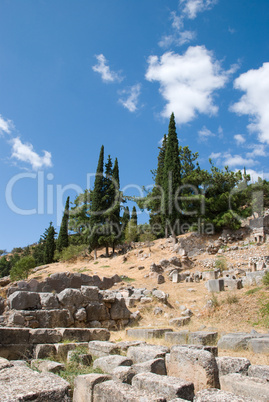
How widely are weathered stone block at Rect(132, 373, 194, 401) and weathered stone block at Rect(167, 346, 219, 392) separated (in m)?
0.53

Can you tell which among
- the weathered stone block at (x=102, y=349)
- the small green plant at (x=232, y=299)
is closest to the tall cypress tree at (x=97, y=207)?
the small green plant at (x=232, y=299)

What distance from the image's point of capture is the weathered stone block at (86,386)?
389cm

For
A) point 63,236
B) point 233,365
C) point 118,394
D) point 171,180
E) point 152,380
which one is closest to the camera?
point 118,394

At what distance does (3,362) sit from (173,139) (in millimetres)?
29340

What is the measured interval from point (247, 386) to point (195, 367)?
2.79 ft

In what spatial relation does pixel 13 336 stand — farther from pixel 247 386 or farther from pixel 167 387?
pixel 247 386

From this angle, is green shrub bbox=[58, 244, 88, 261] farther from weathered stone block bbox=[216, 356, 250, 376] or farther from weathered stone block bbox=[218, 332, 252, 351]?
weathered stone block bbox=[216, 356, 250, 376]

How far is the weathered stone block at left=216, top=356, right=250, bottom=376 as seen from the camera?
169 inches

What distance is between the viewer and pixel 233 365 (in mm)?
4371

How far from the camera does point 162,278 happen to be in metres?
19.6

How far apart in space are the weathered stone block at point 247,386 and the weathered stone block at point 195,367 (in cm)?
20

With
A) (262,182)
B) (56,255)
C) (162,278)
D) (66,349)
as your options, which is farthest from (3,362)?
(262,182)

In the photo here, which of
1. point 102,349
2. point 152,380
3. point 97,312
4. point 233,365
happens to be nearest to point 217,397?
point 152,380

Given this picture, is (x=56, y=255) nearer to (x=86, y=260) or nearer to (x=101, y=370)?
(x=86, y=260)
